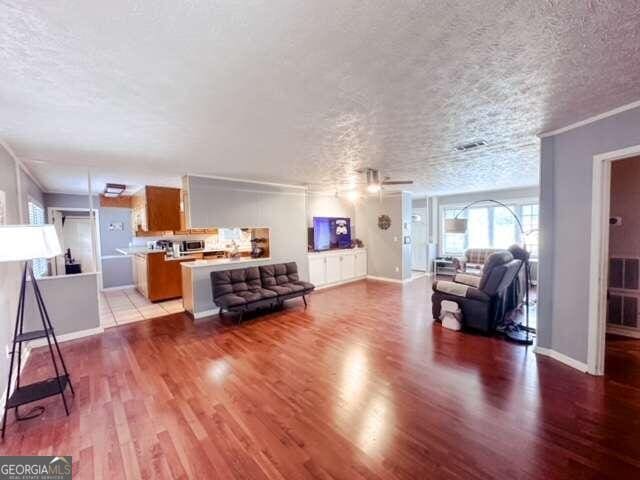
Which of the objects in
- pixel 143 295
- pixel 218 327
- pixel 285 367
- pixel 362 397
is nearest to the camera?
pixel 362 397

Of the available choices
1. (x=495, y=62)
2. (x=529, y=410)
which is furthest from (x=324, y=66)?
(x=529, y=410)

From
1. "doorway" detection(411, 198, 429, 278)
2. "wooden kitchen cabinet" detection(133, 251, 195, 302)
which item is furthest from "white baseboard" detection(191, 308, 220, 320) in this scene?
"doorway" detection(411, 198, 429, 278)

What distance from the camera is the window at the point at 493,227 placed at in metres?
7.07

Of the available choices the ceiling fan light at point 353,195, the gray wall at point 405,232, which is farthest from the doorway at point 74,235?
the gray wall at point 405,232

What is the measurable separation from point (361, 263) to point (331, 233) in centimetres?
131

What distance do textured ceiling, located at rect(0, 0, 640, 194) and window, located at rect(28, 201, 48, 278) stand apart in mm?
1842

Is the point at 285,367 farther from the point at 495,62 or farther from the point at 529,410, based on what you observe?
the point at 495,62

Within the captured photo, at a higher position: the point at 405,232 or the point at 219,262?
the point at 405,232

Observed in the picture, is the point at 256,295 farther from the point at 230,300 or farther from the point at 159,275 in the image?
the point at 159,275

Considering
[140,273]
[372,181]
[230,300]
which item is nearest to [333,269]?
[372,181]

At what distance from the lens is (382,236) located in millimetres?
7625

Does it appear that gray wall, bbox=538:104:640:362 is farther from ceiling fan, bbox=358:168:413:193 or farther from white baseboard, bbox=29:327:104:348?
white baseboard, bbox=29:327:104:348

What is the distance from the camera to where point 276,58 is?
1538 millimetres

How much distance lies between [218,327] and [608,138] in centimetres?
502
